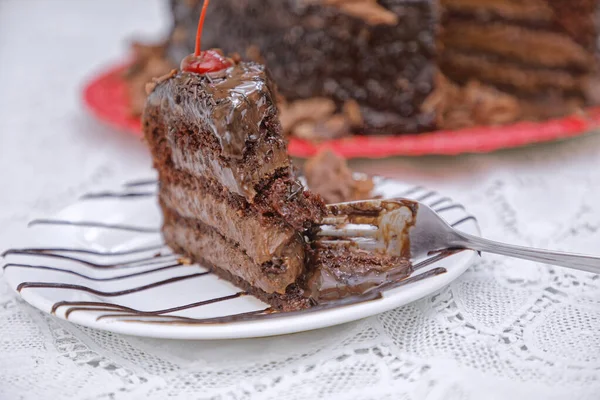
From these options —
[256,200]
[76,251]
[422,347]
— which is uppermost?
[256,200]

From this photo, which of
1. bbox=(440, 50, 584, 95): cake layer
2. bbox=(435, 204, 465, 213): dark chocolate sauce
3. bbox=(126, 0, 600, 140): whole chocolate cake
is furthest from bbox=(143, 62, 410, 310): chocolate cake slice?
bbox=(440, 50, 584, 95): cake layer

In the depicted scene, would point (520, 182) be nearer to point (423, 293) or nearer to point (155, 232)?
point (423, 293)

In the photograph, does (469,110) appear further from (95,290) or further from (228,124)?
(95,290)

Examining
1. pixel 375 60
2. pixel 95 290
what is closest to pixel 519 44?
pixel 375 60

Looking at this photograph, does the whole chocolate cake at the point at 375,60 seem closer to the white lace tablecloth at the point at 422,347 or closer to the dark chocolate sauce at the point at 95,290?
the white lace tablecloth at the point at 422,347

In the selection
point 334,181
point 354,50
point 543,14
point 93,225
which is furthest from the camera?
point 543,14

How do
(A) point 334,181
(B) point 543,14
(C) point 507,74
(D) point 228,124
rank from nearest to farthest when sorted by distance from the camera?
(D) point 228,124 < (A) point 334,181 < (B) point 543,14 < (C) point 507,74

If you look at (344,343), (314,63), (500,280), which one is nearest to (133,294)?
(344,343)
